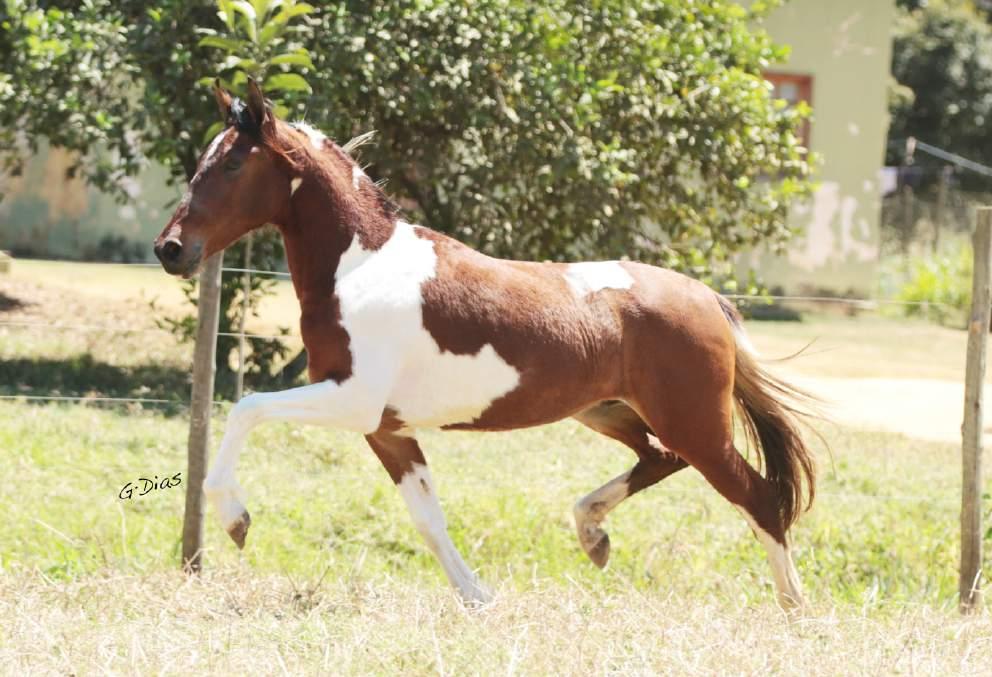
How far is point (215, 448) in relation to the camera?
756 centimetres

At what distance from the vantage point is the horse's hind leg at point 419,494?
5.33 m

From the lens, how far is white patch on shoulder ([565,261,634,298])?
5.36 metres

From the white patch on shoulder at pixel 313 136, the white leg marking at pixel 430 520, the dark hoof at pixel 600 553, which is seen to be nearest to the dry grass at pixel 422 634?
the white leg marking at pixel 430 520

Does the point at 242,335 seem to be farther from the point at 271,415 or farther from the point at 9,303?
the point at 9,303

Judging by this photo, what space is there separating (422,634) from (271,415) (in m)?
0.97

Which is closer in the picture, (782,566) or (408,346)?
(408,346)

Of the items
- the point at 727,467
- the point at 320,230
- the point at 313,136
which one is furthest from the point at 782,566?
the point at 313,136

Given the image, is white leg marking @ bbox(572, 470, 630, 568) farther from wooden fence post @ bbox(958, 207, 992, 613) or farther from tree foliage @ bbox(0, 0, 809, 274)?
tree foliage @ bbox(0, 0, 809, 274)

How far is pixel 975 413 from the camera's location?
6.10 m

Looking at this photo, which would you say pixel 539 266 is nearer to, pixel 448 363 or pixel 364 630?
pixel 448 363

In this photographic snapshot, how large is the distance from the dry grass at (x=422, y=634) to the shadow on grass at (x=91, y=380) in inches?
157

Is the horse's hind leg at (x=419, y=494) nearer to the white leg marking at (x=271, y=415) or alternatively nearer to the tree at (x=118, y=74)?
the white leg marking at (x=271, y=415)

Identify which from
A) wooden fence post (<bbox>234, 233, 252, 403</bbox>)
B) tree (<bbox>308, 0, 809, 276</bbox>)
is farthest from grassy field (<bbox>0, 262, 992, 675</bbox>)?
tree (<bbox>308, 0, 809, 276</bbox>)

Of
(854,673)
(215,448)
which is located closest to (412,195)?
(215,448)
